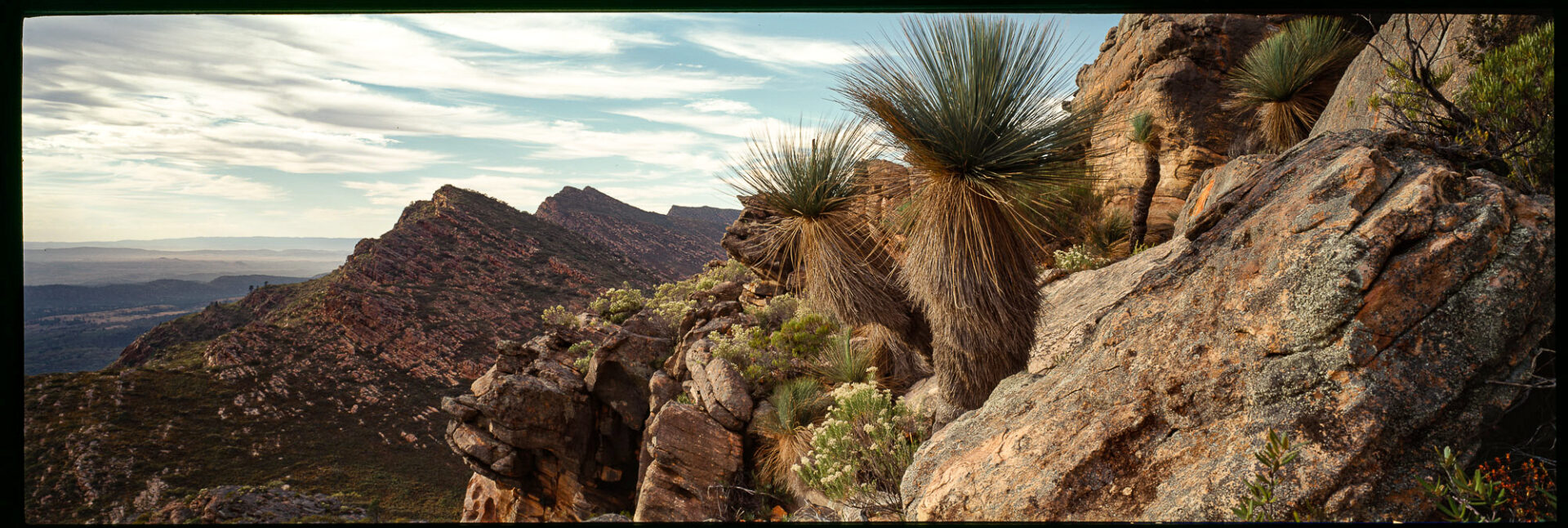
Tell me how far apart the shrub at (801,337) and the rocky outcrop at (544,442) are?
141 inches

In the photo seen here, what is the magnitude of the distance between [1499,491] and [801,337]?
7.53 meters

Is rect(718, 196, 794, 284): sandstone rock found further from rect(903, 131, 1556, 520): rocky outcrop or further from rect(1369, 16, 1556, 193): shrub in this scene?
rect(1369, 16, 1556, 193): shrub

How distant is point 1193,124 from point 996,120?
30.0 feet

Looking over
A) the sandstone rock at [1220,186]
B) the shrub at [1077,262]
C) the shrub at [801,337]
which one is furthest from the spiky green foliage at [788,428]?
the sandstone rock at [1220,186]

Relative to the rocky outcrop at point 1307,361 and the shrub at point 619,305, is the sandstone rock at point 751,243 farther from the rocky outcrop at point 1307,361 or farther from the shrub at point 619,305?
the rocky outcrop at point 1307,361

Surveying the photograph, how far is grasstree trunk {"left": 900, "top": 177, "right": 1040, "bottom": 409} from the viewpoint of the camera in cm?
552

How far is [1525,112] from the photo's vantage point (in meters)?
3.86

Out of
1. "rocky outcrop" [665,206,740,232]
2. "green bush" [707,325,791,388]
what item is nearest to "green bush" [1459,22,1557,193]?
"green bush" [707,325,791,388]

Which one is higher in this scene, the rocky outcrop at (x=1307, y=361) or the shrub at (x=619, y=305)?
the rocky outcrop at (x=1307, y=361)

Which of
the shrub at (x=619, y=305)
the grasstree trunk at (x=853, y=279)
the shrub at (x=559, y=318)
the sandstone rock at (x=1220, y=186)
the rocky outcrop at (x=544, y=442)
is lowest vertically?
the rocky outcrop at (x=544, y=442)

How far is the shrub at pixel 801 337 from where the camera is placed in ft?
31.9

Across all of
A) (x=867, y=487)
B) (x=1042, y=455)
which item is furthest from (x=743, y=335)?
(x=1042, y=455)

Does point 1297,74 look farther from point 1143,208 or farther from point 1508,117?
point 1508,117

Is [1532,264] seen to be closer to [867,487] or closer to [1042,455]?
[1042,455]
